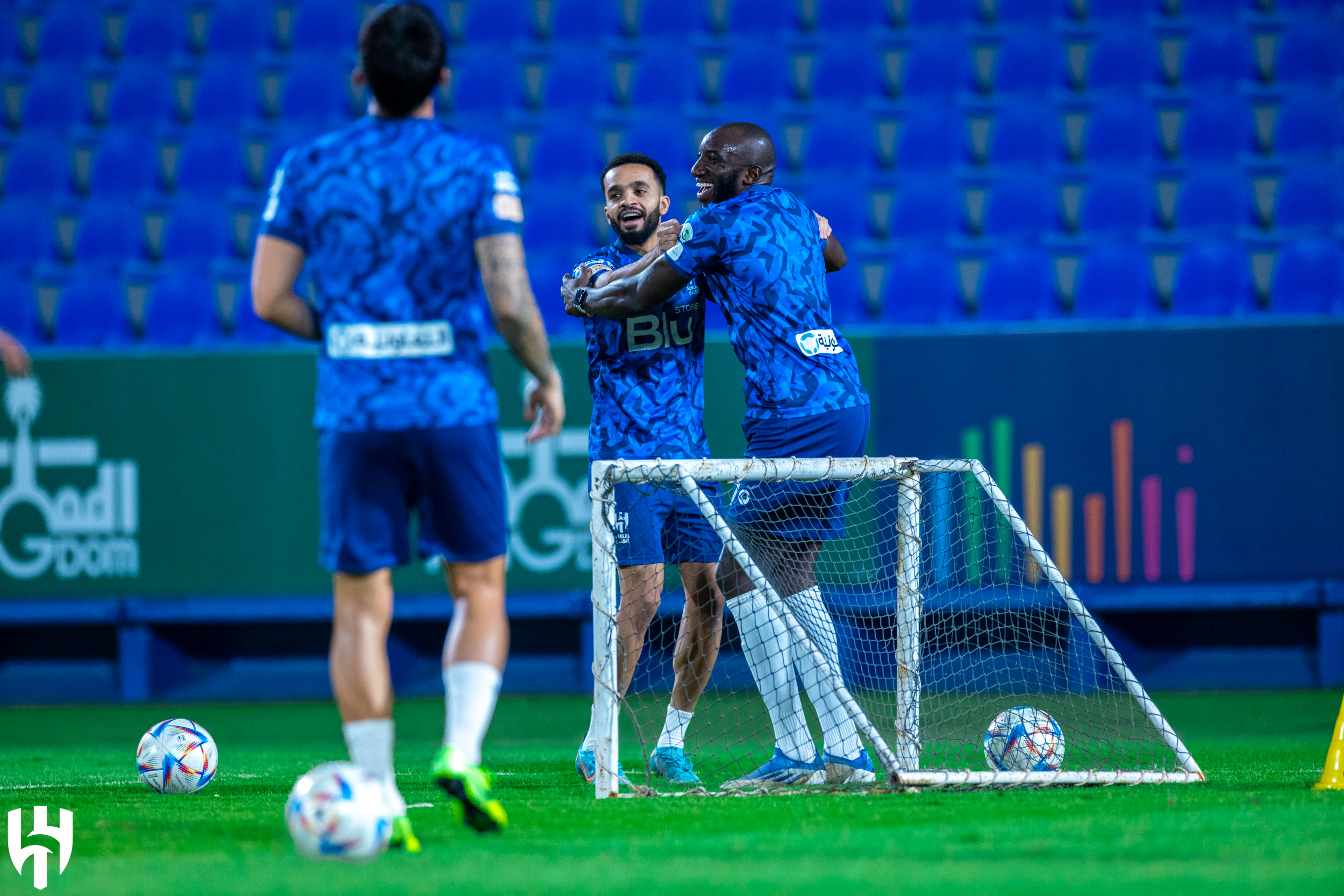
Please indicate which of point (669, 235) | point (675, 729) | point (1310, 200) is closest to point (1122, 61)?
point (1310, 200)

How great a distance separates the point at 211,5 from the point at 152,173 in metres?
1.85

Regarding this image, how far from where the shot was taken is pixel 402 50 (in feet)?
10.8

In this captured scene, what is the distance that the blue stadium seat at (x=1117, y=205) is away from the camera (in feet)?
34.2

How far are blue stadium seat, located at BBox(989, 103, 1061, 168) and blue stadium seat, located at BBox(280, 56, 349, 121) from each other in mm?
5131

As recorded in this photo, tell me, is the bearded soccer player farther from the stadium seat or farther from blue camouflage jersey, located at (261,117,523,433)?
the stadium seat

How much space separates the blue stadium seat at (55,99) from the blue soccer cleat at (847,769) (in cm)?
946

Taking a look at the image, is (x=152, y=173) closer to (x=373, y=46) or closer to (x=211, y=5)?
(x=211, y=5)

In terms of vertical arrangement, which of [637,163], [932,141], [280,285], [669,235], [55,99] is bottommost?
[280,285]

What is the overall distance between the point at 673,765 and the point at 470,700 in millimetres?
1666

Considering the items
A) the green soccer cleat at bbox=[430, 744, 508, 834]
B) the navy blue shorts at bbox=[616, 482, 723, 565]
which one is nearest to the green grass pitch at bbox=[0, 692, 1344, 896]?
the green soccer cleat at bbox=[430, 744, 508, 834]

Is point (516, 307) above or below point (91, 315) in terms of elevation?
below

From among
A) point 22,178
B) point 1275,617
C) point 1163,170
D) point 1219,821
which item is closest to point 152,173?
point 22,178

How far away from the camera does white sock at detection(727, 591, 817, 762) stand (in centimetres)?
458

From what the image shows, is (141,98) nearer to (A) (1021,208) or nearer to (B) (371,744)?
(A) (1021,208)
